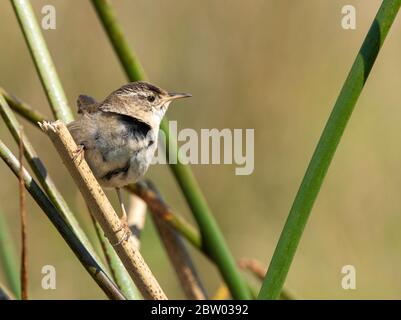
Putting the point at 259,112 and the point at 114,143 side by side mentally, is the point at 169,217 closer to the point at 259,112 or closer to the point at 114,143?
the point at 114,143

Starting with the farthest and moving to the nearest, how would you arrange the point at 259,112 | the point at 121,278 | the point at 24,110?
1. the point at 259,112
2. the point at 24,110
3. the point at 121,278

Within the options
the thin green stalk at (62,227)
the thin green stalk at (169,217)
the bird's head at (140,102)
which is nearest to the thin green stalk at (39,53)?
the thin green stalk at (62,227)

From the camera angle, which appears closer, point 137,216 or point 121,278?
point 121,278

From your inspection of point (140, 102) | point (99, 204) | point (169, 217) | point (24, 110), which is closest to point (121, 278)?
point (99, 204)

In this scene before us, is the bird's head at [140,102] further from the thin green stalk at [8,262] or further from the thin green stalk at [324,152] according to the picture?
the thin green stalk at [324,152]

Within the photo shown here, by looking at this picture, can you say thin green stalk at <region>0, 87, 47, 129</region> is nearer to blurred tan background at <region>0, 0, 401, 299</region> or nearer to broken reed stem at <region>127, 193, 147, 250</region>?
broken reed stem at <region>127, 193, 147, 250</region>
